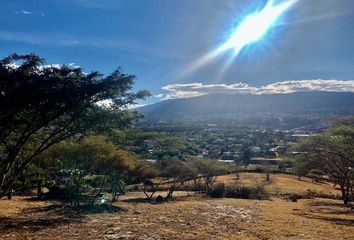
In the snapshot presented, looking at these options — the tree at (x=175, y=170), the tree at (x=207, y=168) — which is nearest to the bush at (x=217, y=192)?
the tree at (x=207, y=168)

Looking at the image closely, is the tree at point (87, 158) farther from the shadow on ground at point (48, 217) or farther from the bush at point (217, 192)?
the bush at point (217, 192)

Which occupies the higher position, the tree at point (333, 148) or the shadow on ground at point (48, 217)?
the tree at point (333, 148)

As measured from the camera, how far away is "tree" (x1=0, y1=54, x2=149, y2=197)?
15.0 m

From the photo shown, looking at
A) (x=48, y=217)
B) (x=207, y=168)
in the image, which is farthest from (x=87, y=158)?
(x=207, y=168)

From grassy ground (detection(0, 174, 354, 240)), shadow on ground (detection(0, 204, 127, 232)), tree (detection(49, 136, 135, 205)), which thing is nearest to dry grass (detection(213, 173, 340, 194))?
grassy ground (detection(0, 174, 354, 240))

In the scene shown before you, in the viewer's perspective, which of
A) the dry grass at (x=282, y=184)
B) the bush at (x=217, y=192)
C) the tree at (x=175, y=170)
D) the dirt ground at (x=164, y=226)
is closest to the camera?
the dirt ground at (x=164, y=226)

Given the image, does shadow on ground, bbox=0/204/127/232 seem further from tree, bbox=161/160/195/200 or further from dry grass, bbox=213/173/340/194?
dry grass, bbox=213/173/340/194

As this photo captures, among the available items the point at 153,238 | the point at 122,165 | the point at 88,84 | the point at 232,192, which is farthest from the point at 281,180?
the point at 88,84

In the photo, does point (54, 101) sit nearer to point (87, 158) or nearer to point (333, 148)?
point (87, 158)

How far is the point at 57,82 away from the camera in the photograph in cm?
1572

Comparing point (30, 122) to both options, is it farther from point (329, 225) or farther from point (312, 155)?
point (312, 155)

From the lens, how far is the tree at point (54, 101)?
15.0 metres

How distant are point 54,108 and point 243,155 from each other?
116m

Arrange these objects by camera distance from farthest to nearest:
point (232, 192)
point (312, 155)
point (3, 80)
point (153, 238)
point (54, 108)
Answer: point (232, 192) < point (312, 155) < point (153, 238) < point (54, 108) < point (3, 80)
